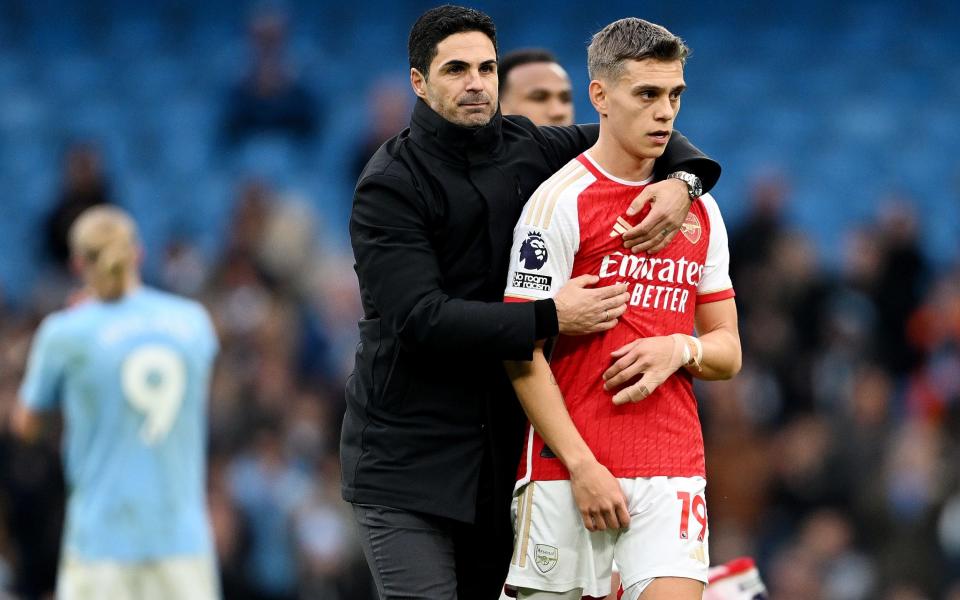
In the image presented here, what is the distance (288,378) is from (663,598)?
5835 mm

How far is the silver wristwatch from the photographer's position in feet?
13.3

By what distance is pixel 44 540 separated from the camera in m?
8.70

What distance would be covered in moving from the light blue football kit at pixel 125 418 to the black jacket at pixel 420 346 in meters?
2.67

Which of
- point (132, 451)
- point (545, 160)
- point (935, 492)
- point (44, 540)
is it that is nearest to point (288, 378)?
point (44, 540)

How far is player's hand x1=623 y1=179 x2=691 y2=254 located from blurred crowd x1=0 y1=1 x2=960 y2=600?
4843 mm

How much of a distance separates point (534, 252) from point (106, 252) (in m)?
3.17

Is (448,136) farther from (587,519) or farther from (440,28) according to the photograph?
(587,519)

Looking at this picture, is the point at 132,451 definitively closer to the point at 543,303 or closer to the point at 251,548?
the point at 251,548

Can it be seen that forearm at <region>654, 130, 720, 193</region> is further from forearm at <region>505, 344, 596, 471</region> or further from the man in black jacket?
forearm at <region>505, 344, 596, 471</region>

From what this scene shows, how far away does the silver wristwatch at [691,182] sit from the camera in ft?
13.3

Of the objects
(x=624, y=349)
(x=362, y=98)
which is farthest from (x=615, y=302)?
(x=362, y=98)

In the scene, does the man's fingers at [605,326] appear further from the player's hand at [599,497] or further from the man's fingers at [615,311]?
the player's hand at [599,497]

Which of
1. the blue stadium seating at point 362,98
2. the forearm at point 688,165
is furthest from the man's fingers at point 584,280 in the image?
the blue stadium seating at point 362,98

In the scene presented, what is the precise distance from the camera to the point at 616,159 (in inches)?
158
